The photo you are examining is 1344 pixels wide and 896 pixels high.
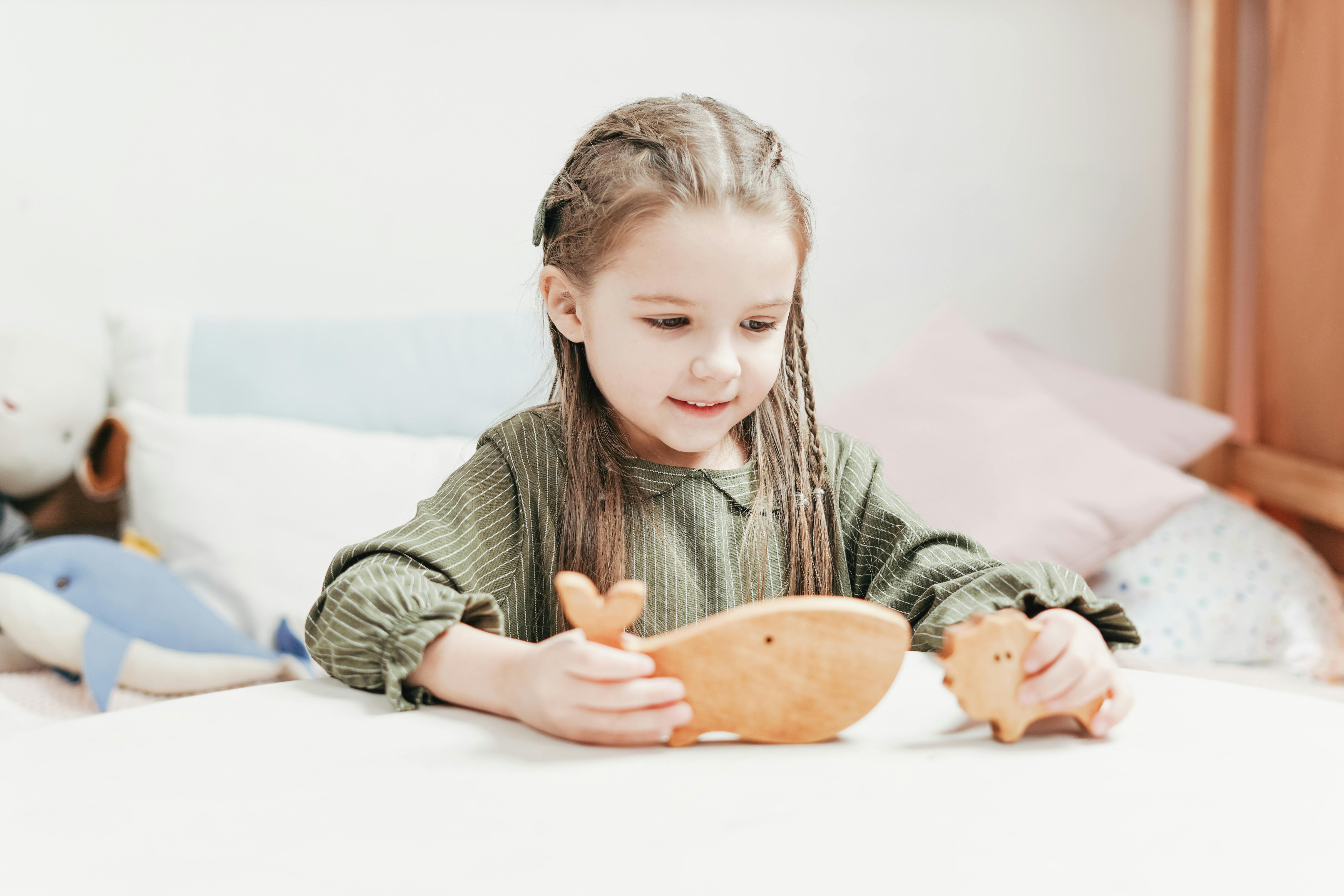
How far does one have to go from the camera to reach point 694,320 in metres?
0.65

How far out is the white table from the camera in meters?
0.38

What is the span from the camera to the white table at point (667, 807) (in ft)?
1.24

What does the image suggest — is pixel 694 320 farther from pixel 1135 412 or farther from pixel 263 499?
pixel 1135 412

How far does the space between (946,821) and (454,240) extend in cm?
140

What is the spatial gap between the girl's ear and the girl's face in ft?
0.14

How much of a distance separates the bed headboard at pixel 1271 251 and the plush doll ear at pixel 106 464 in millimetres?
1697

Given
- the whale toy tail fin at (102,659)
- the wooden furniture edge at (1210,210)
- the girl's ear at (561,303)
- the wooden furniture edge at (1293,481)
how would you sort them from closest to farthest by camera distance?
the girl's ear at (561,303) → the whale toy tail fin at (102,659) → the wooden furniture edge at (1293,481) → the wooden furniture edge at (1210,210)

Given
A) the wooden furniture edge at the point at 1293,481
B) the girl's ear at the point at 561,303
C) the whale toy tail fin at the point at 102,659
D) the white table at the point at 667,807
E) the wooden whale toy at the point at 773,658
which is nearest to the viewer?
the white table at the point at 667,807

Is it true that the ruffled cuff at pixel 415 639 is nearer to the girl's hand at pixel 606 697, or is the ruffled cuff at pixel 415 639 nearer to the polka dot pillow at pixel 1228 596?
the girl's hand at pixel 606 697

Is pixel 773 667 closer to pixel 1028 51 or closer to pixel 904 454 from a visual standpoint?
Answer: pixel 904 454

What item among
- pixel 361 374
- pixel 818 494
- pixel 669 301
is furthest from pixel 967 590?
pixel 361 374

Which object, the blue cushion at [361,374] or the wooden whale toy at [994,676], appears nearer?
the wooden whale toy at [994,676]

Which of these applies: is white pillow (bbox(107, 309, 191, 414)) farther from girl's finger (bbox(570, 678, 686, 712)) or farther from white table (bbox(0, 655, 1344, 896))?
girl's finger (bbox(570, 678, 686, 712))

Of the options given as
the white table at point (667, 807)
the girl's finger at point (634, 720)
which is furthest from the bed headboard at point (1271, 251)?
the girl's finger at point (634, 720)
